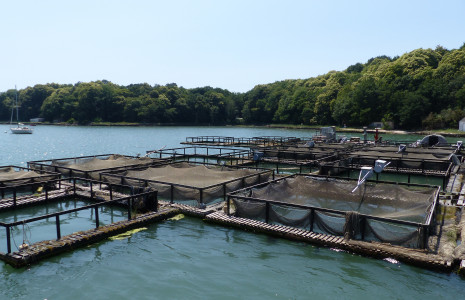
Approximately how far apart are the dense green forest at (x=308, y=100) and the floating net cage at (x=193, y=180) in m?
83.4

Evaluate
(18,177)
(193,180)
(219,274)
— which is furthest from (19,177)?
(219,274)

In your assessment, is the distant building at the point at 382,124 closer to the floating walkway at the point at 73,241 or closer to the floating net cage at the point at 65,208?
the floating net cage at the point at 65,208

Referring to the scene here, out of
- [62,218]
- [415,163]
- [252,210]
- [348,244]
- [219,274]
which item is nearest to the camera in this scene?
[219,274]

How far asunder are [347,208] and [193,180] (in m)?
7.96

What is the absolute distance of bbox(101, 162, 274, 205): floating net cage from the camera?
16.2 metres

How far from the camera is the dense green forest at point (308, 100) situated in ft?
302

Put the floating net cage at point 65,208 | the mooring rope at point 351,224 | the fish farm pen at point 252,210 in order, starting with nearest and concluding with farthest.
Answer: the fish farm pen at point 252,210, the mooring rope at point 351,224, the floating net cage at point 65,208

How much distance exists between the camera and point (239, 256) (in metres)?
11.6

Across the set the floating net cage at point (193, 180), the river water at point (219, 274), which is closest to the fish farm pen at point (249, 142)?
the floating net cage at point (193, 180)

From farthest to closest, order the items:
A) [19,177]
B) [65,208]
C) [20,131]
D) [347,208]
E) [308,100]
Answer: [308,100] < [20,131] < [19,177] < [65,208] < [347,208]

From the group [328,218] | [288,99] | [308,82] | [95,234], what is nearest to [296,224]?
[328,218]

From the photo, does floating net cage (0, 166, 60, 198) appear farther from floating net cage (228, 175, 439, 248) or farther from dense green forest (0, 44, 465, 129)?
dense green forest (0, 44, 465, 129)

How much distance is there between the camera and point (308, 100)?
127m

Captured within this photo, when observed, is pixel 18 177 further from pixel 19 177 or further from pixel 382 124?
pixel 382 124
